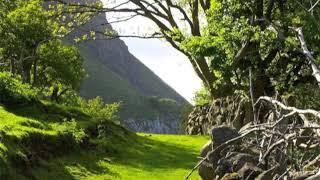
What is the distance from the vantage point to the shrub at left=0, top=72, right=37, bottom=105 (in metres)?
30.9

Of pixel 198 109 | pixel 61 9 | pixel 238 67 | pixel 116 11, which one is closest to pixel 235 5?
pixel 238 67

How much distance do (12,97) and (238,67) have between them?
13.2m

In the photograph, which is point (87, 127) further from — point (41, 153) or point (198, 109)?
point (198, 109)

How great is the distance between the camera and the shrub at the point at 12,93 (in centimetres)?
3088

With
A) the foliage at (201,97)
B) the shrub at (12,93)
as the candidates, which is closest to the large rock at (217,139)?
the shrub at (12,93)

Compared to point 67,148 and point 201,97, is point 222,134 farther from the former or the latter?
point 201,97

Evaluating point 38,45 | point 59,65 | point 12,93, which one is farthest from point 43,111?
point 59,65

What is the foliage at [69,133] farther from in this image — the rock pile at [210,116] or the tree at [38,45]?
the rock pile at [210,116]

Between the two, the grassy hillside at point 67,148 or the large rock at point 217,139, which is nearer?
the large rock at point 217,139

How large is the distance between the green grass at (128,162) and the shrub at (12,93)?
209 inches

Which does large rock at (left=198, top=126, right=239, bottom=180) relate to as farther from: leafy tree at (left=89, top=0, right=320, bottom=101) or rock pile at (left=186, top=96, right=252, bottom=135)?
rock pile at (left=186, top=96, right=252, bottom=135)

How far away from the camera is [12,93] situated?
31.8 meters

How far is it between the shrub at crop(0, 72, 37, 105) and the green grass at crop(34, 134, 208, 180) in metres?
5.30

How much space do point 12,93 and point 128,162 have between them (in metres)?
7.93
